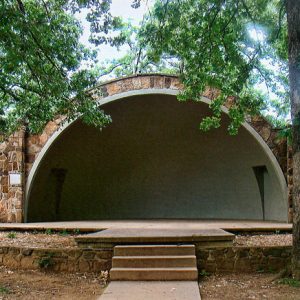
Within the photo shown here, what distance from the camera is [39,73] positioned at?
672cm

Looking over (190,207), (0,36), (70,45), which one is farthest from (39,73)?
(190,207)

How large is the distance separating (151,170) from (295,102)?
7.52m

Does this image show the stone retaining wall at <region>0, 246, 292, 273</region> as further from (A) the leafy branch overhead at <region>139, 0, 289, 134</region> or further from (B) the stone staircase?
(A) the leafy branch overhead at <region>139, 0, 289, 134</region>

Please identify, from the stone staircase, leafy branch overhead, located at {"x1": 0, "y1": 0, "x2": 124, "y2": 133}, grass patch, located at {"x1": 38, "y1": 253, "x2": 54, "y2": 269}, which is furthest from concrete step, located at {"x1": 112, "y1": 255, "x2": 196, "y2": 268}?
leafy branch overhead, located at {"x1": 0, "y1": 0, "x2": 124, "y2": 133}

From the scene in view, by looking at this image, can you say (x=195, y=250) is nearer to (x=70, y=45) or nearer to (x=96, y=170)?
(x=70, y=45)

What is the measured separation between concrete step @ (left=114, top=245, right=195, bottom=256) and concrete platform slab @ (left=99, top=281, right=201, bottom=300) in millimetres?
594

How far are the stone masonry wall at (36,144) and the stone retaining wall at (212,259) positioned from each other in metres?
4.64

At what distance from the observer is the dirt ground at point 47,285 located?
462 cm

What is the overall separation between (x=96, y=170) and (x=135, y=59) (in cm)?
790

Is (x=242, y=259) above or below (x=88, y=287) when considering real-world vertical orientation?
above

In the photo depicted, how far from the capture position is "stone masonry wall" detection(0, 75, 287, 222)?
1004 centimetres

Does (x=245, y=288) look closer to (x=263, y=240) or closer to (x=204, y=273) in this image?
(x=204, y=273)

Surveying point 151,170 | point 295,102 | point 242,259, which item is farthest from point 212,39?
point 151,170

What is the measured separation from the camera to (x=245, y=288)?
193 inches
